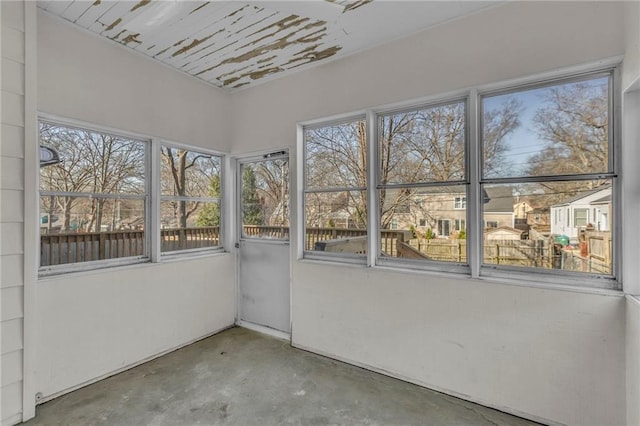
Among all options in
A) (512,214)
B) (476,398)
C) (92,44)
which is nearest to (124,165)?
(92,44)

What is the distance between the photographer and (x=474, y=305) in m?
2.23

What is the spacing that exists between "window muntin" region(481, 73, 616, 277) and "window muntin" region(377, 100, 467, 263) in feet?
0.68

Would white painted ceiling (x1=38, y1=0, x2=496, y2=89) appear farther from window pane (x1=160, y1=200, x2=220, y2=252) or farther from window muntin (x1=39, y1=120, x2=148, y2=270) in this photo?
window pane (x1=160, y1=200, x2=220, y2=252)

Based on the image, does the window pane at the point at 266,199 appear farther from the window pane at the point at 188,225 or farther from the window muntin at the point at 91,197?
the window muntin at the point at 91,197

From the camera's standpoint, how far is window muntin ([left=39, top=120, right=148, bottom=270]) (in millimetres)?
2336

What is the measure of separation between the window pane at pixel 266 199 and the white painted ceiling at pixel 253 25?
1.13 metres

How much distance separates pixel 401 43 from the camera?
254 cm

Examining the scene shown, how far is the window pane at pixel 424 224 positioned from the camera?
2.41 metres

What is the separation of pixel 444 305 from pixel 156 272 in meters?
2.68

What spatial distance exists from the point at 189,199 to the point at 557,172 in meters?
3.37

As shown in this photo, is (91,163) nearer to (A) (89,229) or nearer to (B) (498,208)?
(A) (89,229)

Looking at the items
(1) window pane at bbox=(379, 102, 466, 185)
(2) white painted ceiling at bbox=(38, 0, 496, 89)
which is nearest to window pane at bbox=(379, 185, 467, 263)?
(1) window pane at bbox=(379, 102, 466, 185)

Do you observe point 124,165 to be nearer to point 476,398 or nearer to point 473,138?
point 473,138

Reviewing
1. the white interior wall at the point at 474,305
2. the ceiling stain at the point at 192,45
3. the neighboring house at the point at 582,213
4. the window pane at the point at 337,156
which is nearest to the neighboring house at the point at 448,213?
the neighboring house at the point at 582,213
